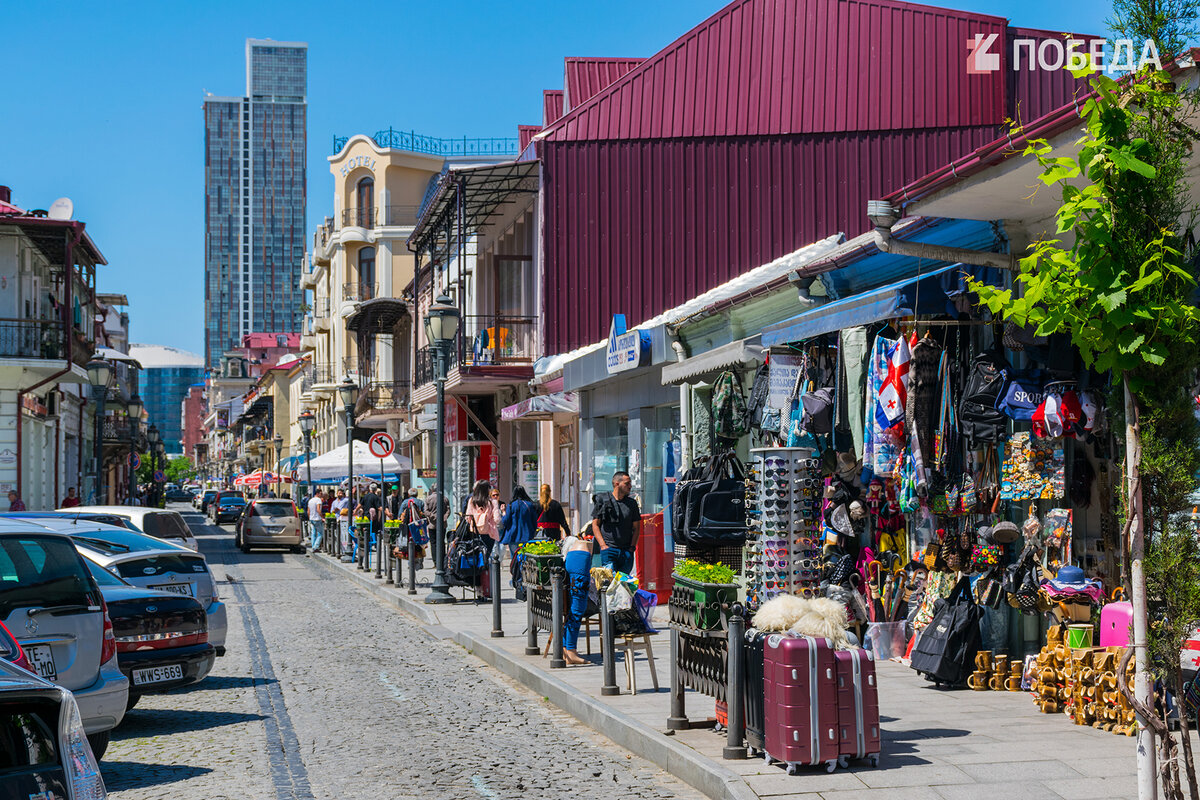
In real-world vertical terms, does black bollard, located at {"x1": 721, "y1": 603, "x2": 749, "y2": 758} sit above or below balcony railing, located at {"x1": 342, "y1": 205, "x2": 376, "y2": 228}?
Result: below

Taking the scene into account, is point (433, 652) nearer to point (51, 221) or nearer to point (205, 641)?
point (205, 641)

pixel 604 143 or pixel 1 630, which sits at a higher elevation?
pixel 604 143

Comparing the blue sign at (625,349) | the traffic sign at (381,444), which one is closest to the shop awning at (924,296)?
the blue sign at (625,349)

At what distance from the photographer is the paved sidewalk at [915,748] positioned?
22.5 ft

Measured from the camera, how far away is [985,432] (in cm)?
994

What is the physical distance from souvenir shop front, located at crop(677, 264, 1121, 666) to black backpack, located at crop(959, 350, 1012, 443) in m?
0.01

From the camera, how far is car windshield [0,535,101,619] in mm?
7715

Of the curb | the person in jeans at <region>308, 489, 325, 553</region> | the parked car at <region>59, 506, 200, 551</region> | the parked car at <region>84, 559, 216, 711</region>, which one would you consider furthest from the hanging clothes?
the person in jeans at <region>308, 489, 325, 553</region>

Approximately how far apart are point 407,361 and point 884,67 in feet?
96.0

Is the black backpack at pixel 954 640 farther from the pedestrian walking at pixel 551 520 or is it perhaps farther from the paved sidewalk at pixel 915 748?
the pedestrian walking at pixel 551 520

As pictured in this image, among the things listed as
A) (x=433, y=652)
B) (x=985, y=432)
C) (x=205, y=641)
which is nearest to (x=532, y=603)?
(x=433, y=652)

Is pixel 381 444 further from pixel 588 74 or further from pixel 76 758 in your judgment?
pixel 76 758

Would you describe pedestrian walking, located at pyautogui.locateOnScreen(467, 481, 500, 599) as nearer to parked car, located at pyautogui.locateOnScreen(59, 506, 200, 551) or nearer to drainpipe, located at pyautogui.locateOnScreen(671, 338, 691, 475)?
drainpipe, located at pyautogui.locateOnScreen(671, 338, 691, 475)

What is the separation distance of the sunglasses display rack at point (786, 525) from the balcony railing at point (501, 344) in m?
16.3
